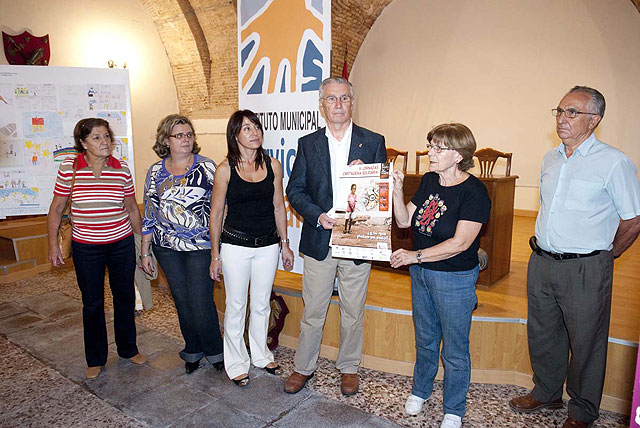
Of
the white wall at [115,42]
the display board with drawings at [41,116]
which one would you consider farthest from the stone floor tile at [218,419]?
the white wall at [115,42]

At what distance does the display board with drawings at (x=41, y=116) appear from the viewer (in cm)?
416

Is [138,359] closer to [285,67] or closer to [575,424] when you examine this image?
[285,67]

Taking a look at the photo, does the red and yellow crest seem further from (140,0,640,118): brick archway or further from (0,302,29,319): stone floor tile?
(0,302,29,319): stone floor tile

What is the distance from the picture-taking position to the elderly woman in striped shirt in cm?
286

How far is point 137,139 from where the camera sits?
8805mm

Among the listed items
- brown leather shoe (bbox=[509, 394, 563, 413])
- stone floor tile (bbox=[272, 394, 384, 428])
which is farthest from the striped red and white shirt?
brown leather shoe (bbox=[509, 394, 563, 413])

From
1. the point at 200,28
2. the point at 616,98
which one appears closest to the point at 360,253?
the point at 616,98

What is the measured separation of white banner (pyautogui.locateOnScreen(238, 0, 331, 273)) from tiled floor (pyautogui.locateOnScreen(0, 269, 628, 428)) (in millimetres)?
1087

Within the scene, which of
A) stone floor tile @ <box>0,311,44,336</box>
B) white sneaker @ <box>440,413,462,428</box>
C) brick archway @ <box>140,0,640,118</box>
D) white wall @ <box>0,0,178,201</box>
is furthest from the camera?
brick archway @ <box>140,0,640,118</box>

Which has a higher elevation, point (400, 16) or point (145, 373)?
point (400, 16)

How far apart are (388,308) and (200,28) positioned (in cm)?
770

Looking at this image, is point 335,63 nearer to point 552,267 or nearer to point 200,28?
point 200,28

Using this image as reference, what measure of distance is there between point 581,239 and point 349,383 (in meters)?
1.60

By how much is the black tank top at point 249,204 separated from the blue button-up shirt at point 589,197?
1.61 meters
